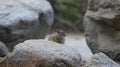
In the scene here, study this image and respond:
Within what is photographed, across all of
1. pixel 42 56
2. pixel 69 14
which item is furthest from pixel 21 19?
pixel 69 14

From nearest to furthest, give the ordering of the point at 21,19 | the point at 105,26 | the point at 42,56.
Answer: the point at 42,56
the point at 105,26
the point at 21,19

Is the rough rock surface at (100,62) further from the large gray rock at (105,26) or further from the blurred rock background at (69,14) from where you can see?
the blurred rock background at (69,14)

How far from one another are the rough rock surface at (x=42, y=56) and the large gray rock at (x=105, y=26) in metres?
0.80

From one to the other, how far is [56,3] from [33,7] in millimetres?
3759

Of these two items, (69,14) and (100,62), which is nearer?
(100,62)

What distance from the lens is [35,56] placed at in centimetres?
216

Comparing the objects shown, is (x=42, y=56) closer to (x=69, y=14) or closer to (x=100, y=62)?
(x=100, y=62)

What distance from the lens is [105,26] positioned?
120 inches

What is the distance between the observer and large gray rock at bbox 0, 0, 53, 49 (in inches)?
122

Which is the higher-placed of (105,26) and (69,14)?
(105,26)

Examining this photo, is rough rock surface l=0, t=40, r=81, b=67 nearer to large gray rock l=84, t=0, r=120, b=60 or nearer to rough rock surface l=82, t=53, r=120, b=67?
rough rock surface l=82, t=53, r=120, b=67

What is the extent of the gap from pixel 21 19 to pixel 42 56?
1.12m

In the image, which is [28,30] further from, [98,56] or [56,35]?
[98,56]

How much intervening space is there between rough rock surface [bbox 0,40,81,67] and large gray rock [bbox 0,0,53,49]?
→ 866 mm
